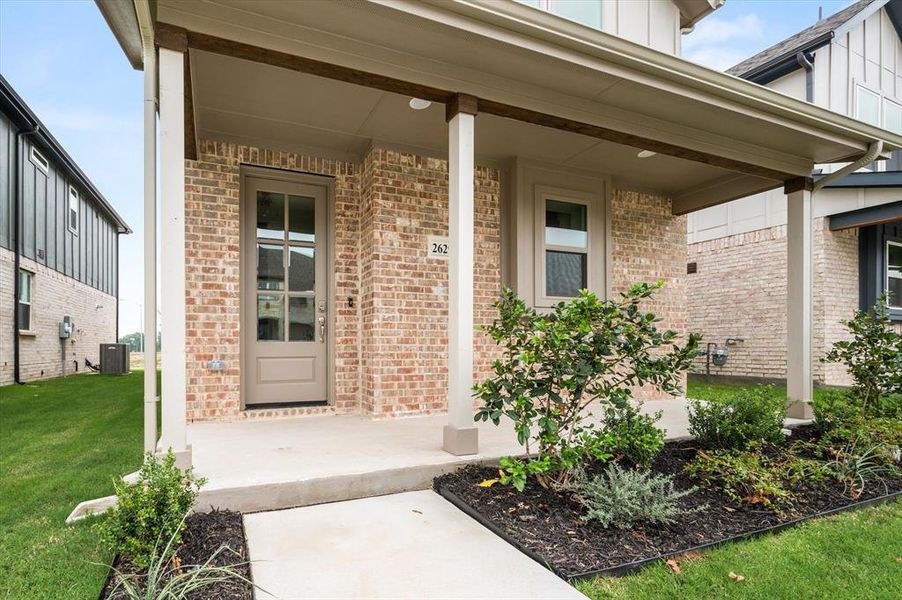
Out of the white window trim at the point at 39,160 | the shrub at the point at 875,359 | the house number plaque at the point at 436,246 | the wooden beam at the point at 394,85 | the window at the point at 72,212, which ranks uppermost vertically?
the white window trim at the point at 39,160

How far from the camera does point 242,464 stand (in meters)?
3.06

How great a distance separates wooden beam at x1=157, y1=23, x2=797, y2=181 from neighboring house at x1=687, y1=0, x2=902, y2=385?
15.7 ft

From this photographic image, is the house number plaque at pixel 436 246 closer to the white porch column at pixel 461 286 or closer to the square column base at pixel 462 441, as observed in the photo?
the white porch column at pixel 461 286

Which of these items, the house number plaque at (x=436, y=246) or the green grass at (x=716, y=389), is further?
the green grass at (x=716, y=389)

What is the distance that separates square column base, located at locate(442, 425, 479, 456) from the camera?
3.30m

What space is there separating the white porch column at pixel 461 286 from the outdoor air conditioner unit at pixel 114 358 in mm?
11386

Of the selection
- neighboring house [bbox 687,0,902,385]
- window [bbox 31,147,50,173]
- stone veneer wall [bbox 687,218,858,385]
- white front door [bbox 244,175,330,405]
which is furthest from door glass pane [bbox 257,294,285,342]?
window [bbox 31,147,50,173]

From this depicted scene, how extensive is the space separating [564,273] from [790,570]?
3615 millimetres

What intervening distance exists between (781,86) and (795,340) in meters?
5.89

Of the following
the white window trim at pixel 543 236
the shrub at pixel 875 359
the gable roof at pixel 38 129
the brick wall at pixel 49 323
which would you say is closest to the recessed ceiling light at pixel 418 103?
the white window trim at pixel 543 236

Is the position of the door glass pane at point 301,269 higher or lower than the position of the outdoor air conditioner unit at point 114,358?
higher

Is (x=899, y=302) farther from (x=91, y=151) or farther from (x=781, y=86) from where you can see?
(x=91, y=151)

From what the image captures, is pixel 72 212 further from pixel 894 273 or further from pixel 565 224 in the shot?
pixel 894 273

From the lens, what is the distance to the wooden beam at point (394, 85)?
2.81 m
